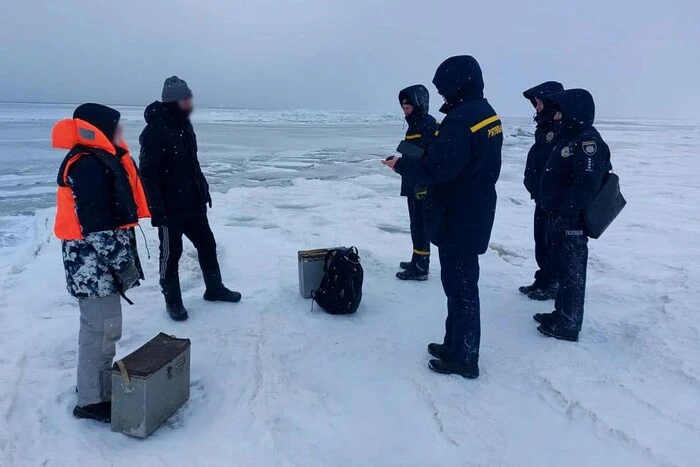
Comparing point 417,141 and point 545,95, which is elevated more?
point 545,95

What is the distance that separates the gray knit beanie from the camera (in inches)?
151

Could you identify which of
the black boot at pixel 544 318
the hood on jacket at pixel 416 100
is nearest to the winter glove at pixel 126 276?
the hood on jacket at pixel 416 100

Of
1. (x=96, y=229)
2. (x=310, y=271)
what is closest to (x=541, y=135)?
(x=310, y=271)

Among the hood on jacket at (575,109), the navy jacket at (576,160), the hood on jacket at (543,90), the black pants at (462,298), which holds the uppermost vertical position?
the hood on jacket at (543,90)

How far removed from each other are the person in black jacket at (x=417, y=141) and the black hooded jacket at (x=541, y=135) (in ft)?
3.00

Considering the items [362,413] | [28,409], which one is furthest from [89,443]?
[362,413]

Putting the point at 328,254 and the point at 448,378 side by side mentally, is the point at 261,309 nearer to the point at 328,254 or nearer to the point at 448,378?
the point at 328,254

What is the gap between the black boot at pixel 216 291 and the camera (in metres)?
4.51

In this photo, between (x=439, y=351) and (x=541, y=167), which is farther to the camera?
(x=541, y=167)

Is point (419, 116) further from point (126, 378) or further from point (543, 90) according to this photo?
point (126, 378)

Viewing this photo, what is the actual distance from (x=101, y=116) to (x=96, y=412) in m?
1.67

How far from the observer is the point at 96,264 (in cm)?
270

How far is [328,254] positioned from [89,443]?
95.1 inches

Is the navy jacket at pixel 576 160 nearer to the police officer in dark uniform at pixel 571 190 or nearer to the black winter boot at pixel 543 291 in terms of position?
the police officer in dark uniform at pixel 571 190
